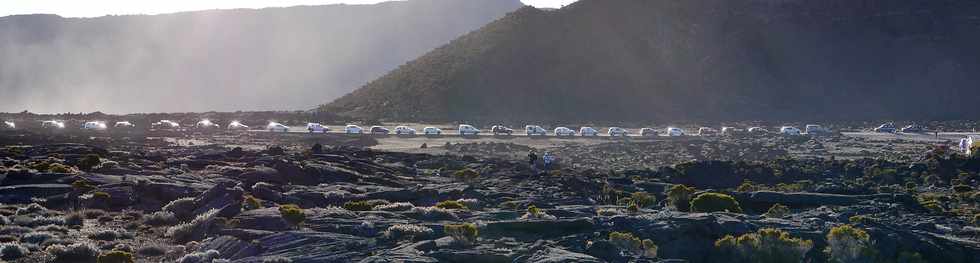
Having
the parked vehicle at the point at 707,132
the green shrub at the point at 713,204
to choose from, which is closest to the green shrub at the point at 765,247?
the green shrub at the point at 713,204

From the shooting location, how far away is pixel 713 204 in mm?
30328

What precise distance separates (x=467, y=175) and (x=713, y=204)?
16.6 m

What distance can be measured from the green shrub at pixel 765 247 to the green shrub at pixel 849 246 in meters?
0.48

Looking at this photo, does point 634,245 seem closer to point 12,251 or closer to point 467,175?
point 12,251

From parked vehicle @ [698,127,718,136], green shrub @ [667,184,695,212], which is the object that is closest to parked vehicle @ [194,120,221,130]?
parked vehicle @ [698,127,718,136]

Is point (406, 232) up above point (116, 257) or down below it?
above

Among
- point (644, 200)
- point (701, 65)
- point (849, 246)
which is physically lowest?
point (849, 246)

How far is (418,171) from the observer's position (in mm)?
49656

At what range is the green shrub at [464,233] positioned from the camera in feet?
74.2

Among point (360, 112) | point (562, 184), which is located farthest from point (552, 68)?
point (562, 184)

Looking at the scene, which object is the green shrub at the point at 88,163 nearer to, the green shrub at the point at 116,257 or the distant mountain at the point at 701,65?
the green shrub at the point at 116,257

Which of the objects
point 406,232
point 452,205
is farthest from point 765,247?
point 452,205

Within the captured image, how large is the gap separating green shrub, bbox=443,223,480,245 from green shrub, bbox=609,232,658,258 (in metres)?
2.98

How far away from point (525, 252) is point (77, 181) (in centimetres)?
1751
